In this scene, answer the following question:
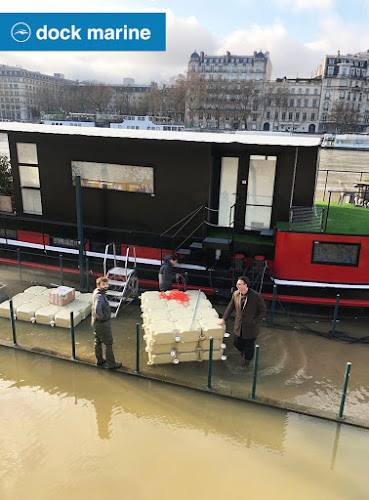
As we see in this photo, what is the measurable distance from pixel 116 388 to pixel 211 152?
547 cm

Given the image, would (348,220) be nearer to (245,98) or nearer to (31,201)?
(31,201)

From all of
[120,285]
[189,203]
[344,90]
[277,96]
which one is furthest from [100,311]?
[344,90]

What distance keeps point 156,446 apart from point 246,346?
2335 mm

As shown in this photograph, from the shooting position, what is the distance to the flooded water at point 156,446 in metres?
Result: 4.82

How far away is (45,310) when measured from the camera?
27.9ft

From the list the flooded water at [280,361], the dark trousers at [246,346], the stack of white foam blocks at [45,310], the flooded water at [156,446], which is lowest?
the flooded water at [156,446]

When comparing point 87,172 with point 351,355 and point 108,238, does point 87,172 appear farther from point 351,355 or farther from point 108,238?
point 351,355

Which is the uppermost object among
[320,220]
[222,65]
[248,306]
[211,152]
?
[222,65]

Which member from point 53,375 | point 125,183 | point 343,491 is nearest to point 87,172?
point 125,183

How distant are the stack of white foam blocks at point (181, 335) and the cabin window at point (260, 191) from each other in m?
3.20

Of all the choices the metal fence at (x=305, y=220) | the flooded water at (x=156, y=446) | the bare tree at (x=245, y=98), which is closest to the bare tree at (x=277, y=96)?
the bare tree at (x=245, y=98)

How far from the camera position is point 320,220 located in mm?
9688

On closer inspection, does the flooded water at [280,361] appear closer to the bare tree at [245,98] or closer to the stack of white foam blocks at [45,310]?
the stack of white foam blocks at [45,310]

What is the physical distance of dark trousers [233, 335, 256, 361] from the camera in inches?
272
